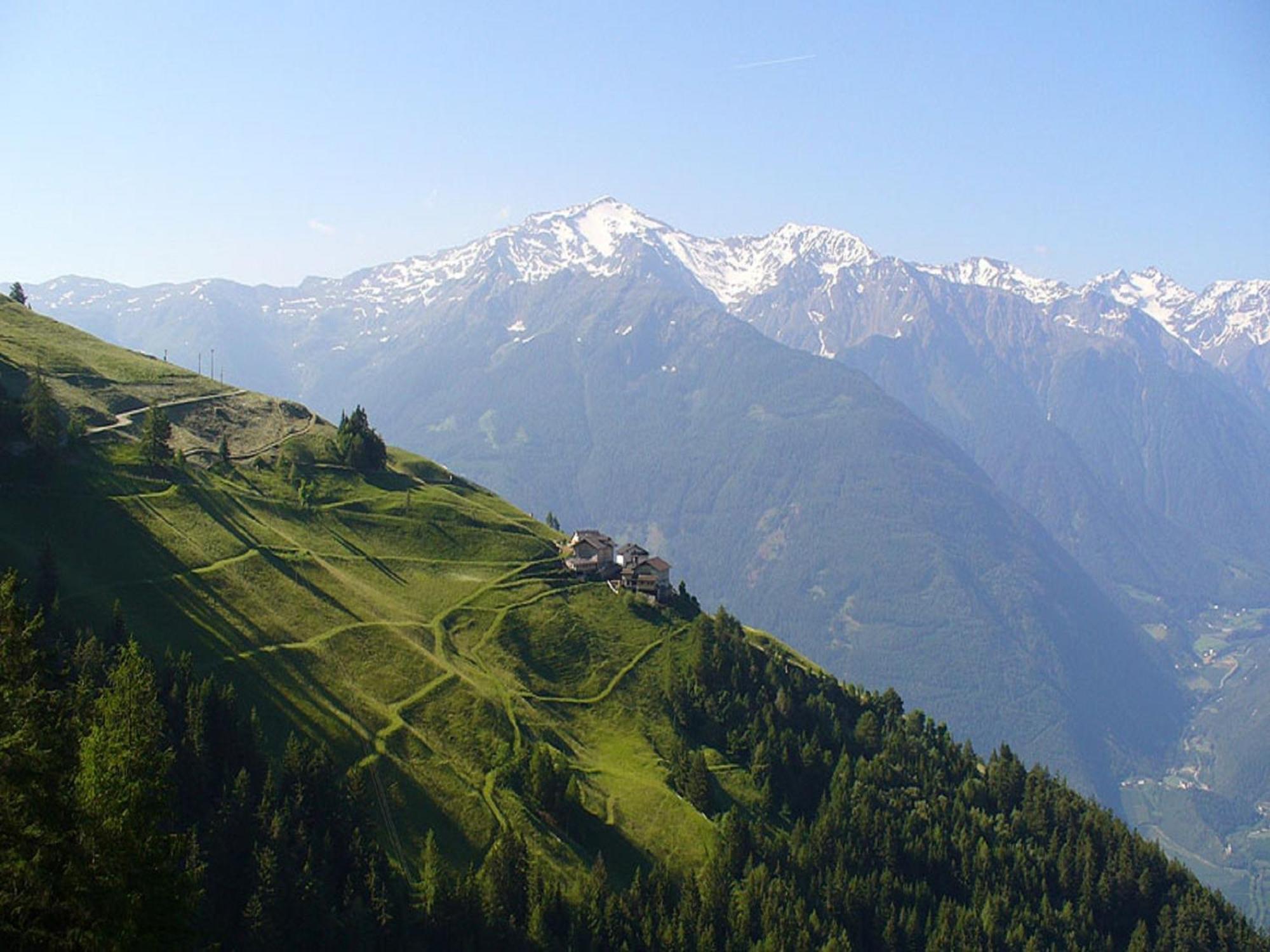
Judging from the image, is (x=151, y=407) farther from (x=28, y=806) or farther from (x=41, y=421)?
(x=28, y=806)

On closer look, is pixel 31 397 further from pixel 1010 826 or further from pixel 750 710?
pixel 1010 826

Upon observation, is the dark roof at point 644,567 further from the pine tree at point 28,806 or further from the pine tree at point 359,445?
the pine tree at point 28,806

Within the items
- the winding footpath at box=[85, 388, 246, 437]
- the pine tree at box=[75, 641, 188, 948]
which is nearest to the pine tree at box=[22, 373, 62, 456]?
the winding footpath at box=[85, 388, 246, 437]

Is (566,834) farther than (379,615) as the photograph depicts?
No

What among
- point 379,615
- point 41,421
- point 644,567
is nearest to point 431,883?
point 379,615

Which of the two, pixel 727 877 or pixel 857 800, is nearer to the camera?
pixel 727 877

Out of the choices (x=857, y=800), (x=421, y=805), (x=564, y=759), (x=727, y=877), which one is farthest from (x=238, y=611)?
(x=857, y=800)

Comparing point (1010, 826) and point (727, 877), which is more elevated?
point (1010, 826)
